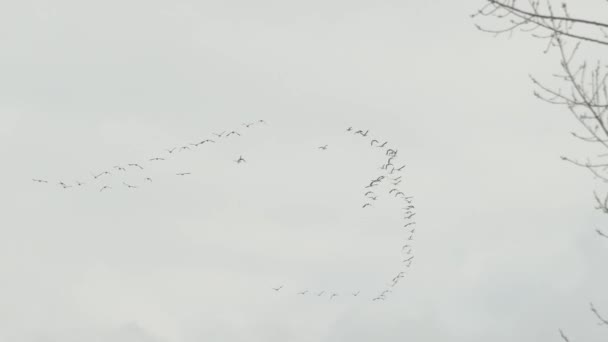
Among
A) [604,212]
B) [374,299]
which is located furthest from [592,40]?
[374,299]

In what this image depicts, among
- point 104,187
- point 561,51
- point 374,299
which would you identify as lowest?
point 561,51

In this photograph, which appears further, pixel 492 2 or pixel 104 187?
pixel 104 187

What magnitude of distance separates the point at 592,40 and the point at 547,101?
4.39 feet

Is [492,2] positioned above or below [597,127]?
above

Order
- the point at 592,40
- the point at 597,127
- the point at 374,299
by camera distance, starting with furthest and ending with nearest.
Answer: the point at 374,299
the point at 597,127
the point at 592,40

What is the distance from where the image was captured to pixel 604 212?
12.6m

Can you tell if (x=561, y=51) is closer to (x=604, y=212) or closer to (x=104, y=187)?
(x=604, y=212)

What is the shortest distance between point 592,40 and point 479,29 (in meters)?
1.39

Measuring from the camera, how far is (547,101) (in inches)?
Result: 494

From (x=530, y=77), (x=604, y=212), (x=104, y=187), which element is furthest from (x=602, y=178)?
(x=104, y=187)

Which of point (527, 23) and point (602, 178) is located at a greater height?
point (527, 23)

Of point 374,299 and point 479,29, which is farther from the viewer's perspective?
point 374,299

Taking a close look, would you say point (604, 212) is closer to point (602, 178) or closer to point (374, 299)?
point (602, 178)

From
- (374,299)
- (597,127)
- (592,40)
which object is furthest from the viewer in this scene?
(374,299)
